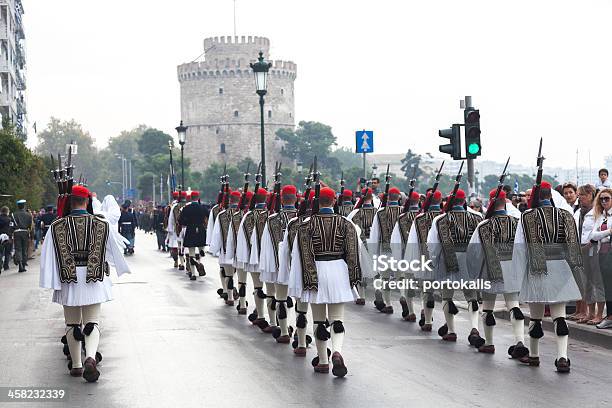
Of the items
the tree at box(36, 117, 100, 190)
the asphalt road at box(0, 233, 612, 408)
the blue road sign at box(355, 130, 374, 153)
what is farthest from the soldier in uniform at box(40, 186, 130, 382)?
the tree at box(36, 117, 100, 190)

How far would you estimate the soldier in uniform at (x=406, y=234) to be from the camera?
54.1ft

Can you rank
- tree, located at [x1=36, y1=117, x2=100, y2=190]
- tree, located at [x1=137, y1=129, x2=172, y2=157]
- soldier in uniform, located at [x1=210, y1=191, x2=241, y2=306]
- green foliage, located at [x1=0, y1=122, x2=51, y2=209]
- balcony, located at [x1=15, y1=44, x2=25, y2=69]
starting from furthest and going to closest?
tree, located at [x1=36, y1=117, x2=100, y2=190], tree, located at [x1=137, y1=129, x2=172, y2=157], balcony, located at [x1=15, y1=44, x2=25, y2=69], green foliage, located at [x1=0, y1=122, x2=51, y2=209], soldier in uniform, located at [x1=210, y1=191, x2=241, y2=306]

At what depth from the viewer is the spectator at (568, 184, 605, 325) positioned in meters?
14.8

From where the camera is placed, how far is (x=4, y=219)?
2931cm

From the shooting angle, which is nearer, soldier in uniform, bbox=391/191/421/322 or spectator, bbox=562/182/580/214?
spectator, bbox=562/182/580/214

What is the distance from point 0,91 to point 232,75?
2538 inches

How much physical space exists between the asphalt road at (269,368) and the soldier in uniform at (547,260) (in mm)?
590

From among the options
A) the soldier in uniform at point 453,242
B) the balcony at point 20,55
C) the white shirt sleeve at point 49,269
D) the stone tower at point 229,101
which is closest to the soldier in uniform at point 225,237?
the soldier in uniform at point 453,242

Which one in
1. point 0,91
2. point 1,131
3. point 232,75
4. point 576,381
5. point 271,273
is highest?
point 232,75

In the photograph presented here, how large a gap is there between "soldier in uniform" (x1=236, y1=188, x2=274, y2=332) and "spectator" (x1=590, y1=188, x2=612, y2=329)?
4447 mm

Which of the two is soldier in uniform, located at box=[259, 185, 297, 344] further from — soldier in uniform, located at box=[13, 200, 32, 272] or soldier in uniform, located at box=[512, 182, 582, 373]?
soldier in uniform, located at box=[13, 200, 32, 272]

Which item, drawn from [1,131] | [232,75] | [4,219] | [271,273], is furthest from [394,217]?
[232,75]

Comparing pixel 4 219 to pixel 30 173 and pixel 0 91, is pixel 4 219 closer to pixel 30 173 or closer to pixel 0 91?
pixel 30 173

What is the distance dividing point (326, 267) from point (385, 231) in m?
6.01
